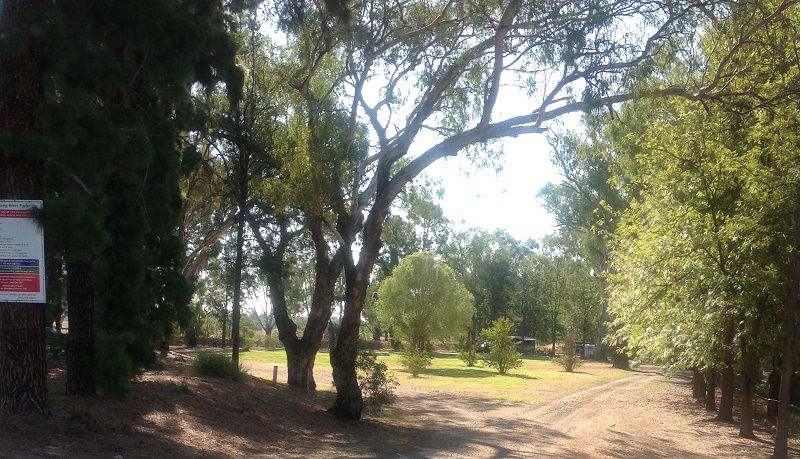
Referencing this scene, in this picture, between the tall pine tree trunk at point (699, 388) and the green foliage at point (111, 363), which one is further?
the tall pine tree trunk at point (699, 388)

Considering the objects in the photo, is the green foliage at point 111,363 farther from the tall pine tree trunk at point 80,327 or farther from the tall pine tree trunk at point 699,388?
the tall pine tree trunk at point 699,388

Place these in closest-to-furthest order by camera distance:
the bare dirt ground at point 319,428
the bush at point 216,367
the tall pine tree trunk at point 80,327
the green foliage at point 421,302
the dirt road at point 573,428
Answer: the bare dirt ground at point 319,428, the tall pine tree trunk at point 80,327, the dirt road at point 573,428, the bush at point 216,367, the green foliage at point 421,302

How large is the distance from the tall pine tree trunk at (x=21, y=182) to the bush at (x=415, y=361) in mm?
31449

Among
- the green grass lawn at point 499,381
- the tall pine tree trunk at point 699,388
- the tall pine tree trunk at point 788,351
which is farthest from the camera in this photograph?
the green grass lawn at point 499,381

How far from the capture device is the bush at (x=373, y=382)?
18656mm

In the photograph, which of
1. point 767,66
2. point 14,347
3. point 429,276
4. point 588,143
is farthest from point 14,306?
point 429,276

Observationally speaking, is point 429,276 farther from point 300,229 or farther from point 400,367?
point 300,229

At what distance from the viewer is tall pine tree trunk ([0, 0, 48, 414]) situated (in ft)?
35.4

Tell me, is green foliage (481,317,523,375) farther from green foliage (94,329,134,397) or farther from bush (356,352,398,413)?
green foliage (94,329,134,397)

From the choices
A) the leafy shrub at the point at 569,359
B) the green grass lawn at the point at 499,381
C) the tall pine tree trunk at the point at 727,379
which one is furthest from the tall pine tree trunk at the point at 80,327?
the leafy shrub at the point at 569,359

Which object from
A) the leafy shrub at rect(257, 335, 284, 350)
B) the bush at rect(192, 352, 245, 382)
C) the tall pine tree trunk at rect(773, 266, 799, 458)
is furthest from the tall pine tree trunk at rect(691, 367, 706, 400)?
the leafy shrub at rect(257, 335, 284, 350)

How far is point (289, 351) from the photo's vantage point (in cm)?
2577

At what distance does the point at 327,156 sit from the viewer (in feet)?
61.3

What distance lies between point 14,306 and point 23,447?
6.70ft
